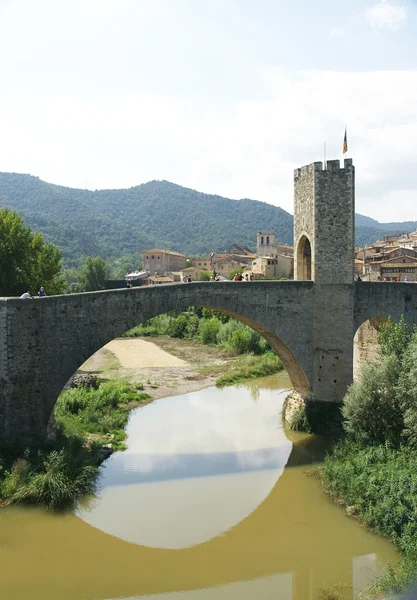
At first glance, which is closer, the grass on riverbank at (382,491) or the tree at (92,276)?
the grass on riverbank at (382,491)

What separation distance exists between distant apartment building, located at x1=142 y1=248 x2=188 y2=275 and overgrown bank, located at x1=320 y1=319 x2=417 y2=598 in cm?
6505

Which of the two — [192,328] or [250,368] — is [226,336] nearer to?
[192,328]

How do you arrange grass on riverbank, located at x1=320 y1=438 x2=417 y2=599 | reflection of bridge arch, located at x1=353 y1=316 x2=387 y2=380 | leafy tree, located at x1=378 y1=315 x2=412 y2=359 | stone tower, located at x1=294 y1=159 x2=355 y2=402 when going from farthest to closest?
reflection of bridge arch, located at x1=353 y1=316 x2=387 y2=380, stone tower, located at x1=294 y1=159 x2=355 y2=402, leafy tree, located at x1=378 y1=315 x2=412 y2=359, grass on riverbank, located at x1=320 y1=438 x2=417 y2=599

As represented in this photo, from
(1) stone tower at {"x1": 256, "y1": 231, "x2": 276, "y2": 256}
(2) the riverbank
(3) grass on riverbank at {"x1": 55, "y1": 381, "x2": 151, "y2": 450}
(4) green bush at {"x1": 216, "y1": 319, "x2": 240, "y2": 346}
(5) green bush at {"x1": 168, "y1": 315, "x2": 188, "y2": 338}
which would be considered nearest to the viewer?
(2) the riverbank

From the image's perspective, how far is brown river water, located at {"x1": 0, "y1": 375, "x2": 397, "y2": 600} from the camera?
363 inches

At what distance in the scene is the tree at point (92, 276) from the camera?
5584 cm

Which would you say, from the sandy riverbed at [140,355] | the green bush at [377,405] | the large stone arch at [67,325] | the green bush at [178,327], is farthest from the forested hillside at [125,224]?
the green bush at [377,405]

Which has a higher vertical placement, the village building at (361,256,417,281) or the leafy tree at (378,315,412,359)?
the village building at (361,256,417,281)

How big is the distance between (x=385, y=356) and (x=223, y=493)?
4.92 m

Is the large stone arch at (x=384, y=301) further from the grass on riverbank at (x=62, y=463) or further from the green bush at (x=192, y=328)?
the green bush at (x=192, y=328)

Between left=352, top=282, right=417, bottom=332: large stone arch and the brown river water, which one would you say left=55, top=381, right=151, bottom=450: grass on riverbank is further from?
left=352, top=282, right=417, bottom=332: large stone arch

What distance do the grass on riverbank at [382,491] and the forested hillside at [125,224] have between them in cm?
11132

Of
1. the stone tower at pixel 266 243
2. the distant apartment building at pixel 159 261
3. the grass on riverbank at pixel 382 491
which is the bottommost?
the grass on riverbank at pixel 382 491

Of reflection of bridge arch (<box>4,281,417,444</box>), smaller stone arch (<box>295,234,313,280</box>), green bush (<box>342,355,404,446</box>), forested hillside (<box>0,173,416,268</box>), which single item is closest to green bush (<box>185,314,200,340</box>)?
smaller stone arch (<box>295,234,313,280</box>)
